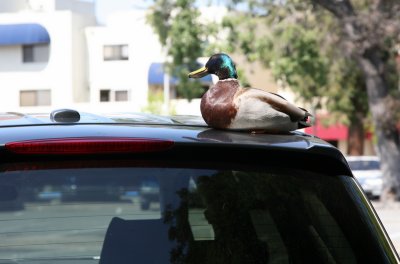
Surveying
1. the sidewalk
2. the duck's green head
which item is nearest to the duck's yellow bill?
the duck's green head

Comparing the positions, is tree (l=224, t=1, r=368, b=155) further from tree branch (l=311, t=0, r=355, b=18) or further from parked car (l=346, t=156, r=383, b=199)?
parked car (l=346, t=156, r=383, b=199)

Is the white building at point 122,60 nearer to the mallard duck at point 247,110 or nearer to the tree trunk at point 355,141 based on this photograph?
the tree trunk at point 355,141

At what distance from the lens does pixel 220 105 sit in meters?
3.00

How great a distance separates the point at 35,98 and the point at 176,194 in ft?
191

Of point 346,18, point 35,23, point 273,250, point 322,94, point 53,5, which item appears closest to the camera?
point 273,250

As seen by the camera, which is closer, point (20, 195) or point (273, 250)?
point (20, 195)

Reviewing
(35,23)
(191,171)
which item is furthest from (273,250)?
(35,23)

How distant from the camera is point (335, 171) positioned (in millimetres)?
2838

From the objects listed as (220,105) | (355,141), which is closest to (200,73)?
(220,105)

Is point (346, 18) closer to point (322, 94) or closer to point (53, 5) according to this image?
point (322, 94)

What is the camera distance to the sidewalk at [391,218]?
54.6 ft

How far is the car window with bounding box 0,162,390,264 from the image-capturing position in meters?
2.67

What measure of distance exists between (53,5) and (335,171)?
204ft

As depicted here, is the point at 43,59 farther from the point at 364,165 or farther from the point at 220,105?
the point at 220,105
